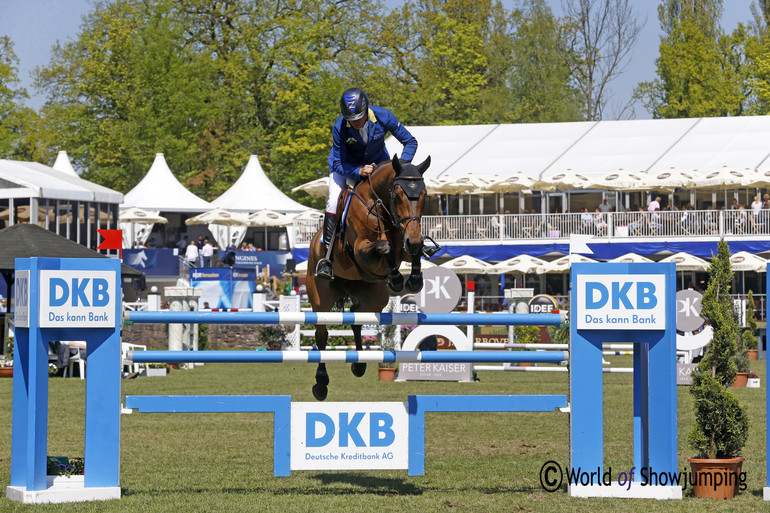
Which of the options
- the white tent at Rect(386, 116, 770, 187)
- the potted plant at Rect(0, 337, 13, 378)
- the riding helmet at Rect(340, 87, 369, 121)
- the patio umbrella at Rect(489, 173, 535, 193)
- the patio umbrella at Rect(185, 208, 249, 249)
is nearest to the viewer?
the riding helmet at Rect(340, 87, 369, 121)

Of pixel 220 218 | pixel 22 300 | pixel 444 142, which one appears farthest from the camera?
pixel 444 142

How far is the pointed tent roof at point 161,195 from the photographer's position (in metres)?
43.9

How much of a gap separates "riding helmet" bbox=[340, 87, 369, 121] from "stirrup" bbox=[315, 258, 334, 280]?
1183mm

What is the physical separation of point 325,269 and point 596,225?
92.2ft

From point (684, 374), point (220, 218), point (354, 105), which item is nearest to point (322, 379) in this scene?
point (354, 105)

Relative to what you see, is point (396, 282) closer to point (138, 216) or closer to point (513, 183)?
point (513, 183)

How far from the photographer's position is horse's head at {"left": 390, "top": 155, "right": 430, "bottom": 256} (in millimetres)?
7965

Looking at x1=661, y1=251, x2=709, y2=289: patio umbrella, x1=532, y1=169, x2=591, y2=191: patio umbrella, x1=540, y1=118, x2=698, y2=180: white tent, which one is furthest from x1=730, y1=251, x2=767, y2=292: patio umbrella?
x1=540, y1=118, x2=698, y2=180: white tent

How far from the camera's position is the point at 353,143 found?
9445mm

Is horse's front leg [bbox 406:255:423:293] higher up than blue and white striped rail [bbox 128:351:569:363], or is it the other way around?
horse's front leg [bbox 406:255:423:293]

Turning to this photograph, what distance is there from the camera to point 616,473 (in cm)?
896

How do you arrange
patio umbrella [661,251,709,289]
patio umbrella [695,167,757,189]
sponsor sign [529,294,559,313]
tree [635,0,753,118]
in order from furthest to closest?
tree [635,0,753,118], patio umbrella [695,167,757,189], patio umbrella [661,251,709,289], sponsor sign [529,294,559,313]

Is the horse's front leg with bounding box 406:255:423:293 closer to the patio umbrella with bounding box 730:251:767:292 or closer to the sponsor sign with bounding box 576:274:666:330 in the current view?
the sponsor sign with bounding box 576:274:666:330

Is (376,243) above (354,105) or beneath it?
beneath
